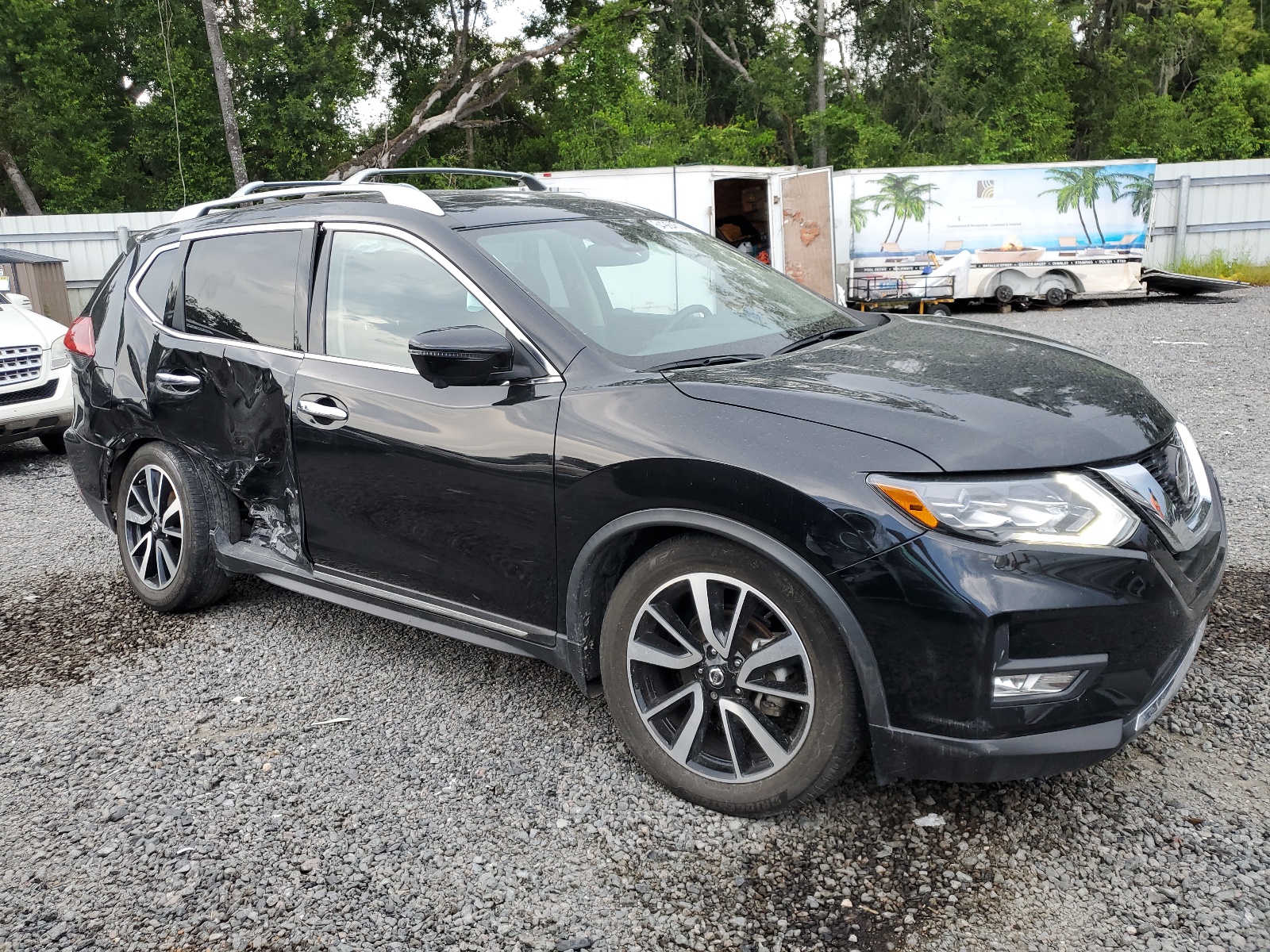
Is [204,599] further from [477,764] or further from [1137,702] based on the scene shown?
[1137,702]

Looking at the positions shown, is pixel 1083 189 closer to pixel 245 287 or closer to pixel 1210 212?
pixel 1210 212

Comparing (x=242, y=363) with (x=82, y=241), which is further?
(x=82, y=241)

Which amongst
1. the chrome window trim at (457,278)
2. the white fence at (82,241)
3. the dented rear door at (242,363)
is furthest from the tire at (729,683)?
the white fence at (82,241)

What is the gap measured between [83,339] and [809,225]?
43.9 ft

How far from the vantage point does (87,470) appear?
4684mm

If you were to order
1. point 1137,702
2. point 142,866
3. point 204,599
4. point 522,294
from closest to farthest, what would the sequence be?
point 1137,702
point 142,866
point 522,294
point 204,599

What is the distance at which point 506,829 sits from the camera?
2830 millimetres

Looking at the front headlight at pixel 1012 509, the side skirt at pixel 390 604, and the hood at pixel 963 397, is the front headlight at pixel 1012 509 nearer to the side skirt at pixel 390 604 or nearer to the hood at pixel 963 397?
the hood at pixel 963 397

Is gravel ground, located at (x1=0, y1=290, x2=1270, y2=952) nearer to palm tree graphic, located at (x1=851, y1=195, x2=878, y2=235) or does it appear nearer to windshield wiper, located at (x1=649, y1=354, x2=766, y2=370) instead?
windshield wiper, located at (x1=649, y1=354, x2=766, y2=370)

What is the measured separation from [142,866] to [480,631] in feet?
3.68

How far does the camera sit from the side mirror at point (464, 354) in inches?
114

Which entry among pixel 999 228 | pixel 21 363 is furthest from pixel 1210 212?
pixel 21 363

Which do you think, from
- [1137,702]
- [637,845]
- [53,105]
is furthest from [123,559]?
[53,105]

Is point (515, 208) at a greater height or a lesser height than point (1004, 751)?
greater
